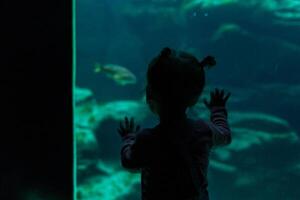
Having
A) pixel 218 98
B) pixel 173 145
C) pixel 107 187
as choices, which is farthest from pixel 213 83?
pixel 173 145

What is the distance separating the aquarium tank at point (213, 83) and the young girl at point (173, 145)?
8211mm

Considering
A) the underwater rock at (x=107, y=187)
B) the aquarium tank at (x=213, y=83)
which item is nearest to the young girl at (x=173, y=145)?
the aquarium tank at (x=213, y=83)

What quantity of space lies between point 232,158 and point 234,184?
0.66 m

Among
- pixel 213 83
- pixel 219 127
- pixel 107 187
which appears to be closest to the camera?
pixel 219 127

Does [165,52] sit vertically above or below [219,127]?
above

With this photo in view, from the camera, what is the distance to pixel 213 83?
1614 cm

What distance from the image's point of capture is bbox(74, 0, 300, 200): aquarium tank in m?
11.2

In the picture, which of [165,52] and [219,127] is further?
[219,127]
